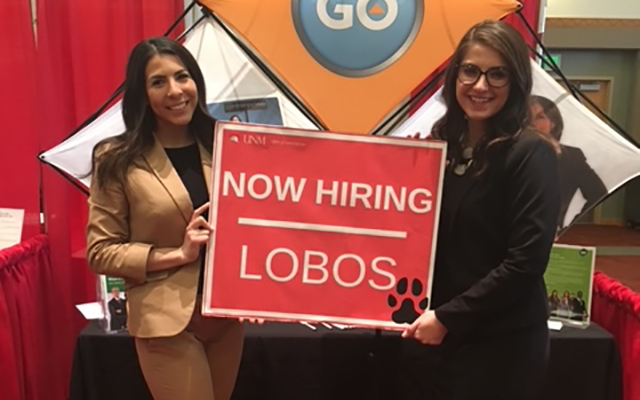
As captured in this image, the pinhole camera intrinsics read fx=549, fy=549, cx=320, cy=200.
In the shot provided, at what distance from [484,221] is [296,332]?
91 centimetres

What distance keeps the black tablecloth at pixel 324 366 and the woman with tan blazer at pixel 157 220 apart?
1.84ft

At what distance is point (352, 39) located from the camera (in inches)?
69.7

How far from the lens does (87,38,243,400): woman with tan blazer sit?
4.05 feet

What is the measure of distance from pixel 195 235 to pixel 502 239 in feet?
2.18

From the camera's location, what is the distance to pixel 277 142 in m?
1.28

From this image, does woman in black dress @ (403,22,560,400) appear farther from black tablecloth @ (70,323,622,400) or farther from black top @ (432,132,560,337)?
black tablecloth @ (70,323,622,400)

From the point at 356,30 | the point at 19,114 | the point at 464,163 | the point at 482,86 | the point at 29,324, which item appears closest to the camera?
the point at 482,86

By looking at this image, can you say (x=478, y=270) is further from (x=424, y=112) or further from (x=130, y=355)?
(x=130, y=355)

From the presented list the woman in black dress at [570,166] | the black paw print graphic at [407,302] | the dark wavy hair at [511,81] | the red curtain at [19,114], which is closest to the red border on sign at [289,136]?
the black paw print graphic at [407,302]

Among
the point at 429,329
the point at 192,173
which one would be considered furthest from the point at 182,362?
the point at 429,329

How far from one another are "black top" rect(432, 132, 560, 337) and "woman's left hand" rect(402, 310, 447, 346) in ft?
0.06

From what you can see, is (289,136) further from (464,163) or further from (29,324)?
(29,324)

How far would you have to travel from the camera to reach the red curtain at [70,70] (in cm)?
213

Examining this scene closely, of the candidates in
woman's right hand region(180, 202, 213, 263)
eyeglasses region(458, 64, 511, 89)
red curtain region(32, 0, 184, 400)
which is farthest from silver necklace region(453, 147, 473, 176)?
red curtain region(32, 0, 184, 400)
